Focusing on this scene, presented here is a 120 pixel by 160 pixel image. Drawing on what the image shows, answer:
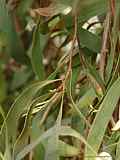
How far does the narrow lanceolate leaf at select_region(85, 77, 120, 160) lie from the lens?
0.89 meters

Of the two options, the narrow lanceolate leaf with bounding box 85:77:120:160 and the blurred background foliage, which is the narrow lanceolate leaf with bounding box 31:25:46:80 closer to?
the blurred background foliage

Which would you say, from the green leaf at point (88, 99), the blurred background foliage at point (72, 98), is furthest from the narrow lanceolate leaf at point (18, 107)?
the green leaf at point (88, 99)

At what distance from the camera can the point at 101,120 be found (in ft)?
2.95

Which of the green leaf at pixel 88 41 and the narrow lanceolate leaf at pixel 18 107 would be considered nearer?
the narrow lanceolate leaf at pixel 18 107

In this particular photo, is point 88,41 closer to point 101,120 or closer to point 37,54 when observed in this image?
point 37,54

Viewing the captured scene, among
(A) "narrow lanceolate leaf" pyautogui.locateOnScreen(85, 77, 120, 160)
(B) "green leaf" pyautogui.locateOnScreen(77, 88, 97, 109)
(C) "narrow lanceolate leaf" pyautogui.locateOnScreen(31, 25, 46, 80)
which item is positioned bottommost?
(B) "green leaf" pyautogui.locateOnScreen(77, 88, 97, 109)

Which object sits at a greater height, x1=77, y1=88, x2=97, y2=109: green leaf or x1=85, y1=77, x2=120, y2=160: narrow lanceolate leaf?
x1=85, y1=77, x2=120, y2=160: narrow lanceolate leaf

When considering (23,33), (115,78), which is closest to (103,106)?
(115,78)

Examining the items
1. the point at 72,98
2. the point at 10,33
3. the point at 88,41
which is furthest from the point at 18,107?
the point at 10,33

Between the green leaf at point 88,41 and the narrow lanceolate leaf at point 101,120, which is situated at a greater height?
the green leaf at point 88,41

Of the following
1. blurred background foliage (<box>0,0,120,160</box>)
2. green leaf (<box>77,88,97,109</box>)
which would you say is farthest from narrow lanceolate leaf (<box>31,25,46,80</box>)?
green leaf (<box>77,88,97,109</box>)

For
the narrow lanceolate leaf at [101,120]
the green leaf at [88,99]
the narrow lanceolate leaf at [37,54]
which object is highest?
the narrow lanceolate leaf at [37,54]

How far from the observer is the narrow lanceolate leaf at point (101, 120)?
89 centimetres

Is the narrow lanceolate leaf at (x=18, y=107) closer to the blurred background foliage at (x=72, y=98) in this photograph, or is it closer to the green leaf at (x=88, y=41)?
the blurred background foliage at (x=72, y=98)
